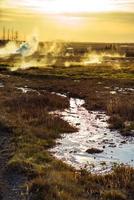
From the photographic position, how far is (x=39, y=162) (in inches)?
789

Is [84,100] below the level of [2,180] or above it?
below

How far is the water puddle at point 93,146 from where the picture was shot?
21203 mm

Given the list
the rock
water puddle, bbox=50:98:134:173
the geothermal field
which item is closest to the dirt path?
the geothermal field

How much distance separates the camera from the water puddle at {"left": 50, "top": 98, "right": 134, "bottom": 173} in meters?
21.2

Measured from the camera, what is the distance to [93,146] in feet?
82.0

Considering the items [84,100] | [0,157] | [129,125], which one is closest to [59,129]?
[129,125]

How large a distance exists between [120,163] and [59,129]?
328 inches

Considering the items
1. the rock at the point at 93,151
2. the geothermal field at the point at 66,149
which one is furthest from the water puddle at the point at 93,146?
the rock at the point at 93,151

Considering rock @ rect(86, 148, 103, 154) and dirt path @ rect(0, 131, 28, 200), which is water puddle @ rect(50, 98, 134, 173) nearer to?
rock @ rect(86, 148, 103, 154)

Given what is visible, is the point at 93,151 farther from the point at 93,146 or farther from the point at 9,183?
the point at 9,183

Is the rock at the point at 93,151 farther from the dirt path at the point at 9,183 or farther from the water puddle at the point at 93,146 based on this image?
the dirt path at the point at 9,183

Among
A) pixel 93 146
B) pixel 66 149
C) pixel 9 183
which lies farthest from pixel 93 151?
pixel 9 183

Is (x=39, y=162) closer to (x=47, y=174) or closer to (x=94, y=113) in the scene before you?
(x=47, y=174)

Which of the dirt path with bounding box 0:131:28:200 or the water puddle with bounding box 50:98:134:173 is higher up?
the dirt path with bounding box 0:131:28:200
